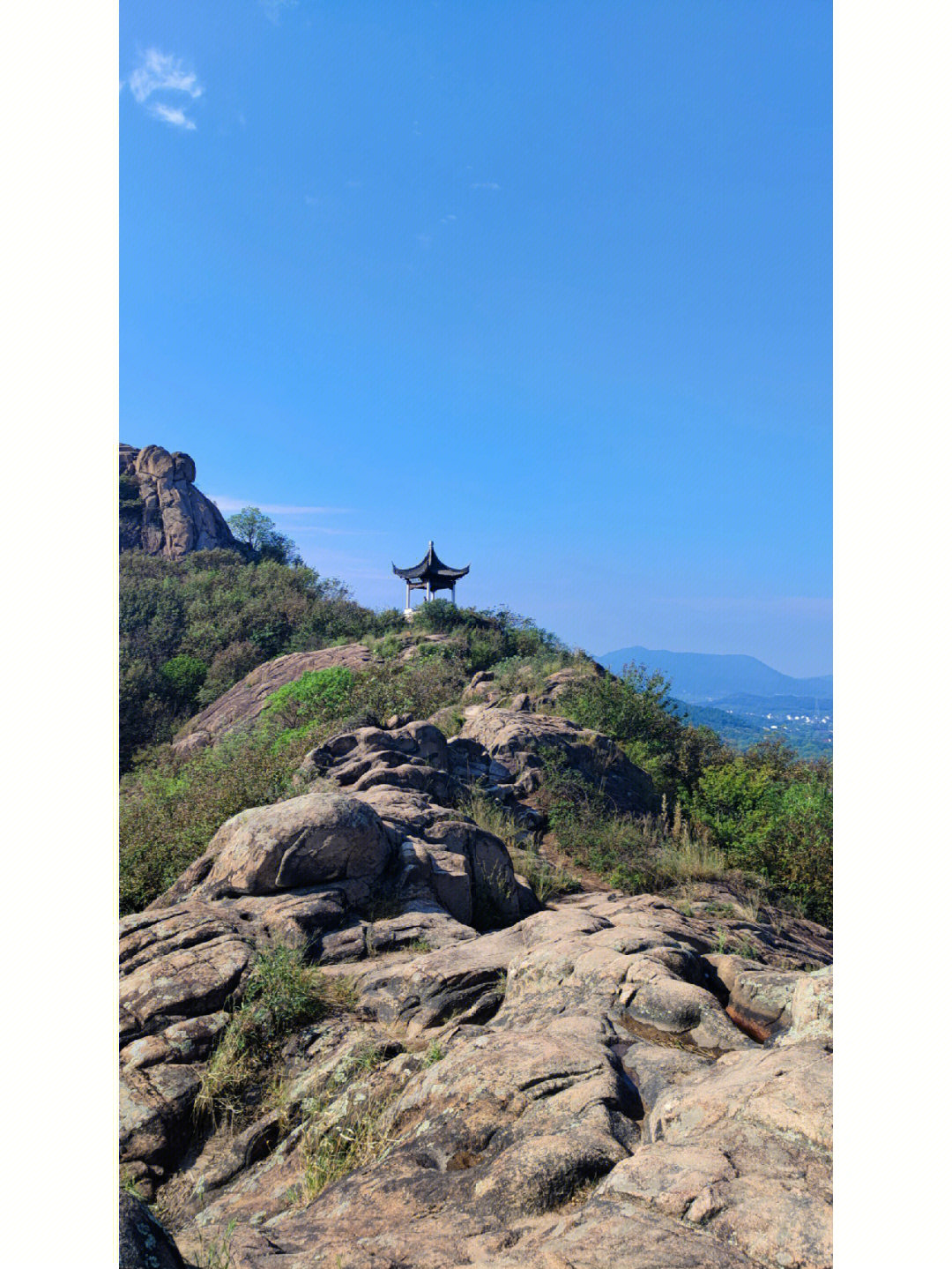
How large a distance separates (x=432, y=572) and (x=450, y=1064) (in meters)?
34.2

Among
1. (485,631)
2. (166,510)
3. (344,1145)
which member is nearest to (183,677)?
(485,631)

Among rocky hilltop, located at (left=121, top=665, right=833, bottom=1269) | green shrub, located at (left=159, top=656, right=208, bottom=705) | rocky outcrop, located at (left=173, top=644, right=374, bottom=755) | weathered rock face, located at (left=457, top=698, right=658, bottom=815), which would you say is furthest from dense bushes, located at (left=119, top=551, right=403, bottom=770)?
rocky hilltop, located at (left=121, top=665, right=833, bottom=1269)

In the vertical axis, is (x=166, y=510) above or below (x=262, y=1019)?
above

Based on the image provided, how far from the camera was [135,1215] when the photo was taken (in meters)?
2.14

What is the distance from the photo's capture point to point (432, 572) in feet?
122

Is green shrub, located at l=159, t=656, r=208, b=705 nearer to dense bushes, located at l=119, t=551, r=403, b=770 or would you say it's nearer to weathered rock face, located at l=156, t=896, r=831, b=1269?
dense bushes, located at l=119, t=551, r=403, b=770

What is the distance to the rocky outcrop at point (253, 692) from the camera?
18.5 meters

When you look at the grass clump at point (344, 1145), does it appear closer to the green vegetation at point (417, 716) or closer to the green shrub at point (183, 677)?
the green vegetation at point (417, 716)

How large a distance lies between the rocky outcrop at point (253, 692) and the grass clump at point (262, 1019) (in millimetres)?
12846

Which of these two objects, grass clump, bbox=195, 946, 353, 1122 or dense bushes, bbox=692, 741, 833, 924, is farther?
dense bushes, bbox=692, 741, 833, 924

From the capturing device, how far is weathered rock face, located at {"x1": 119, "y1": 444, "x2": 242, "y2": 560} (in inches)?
1769

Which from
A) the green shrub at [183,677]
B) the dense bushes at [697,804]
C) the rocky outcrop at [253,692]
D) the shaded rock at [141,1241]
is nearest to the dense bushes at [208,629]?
the green shrub at [183,677]

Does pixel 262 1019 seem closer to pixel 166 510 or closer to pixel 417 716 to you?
pixel 417 716

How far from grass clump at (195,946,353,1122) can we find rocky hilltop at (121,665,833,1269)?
2 cm
